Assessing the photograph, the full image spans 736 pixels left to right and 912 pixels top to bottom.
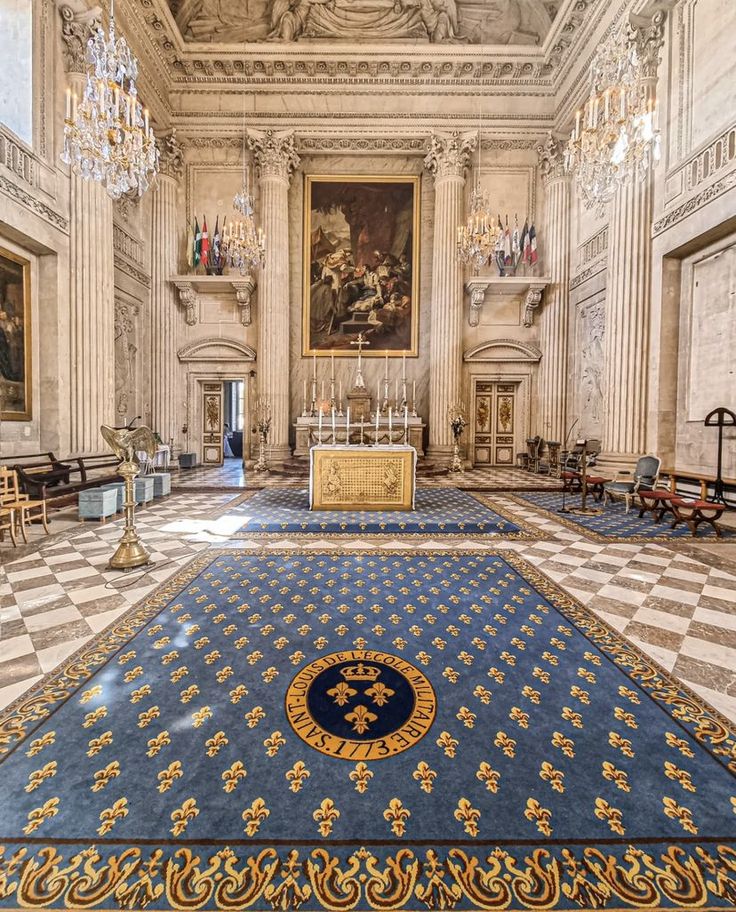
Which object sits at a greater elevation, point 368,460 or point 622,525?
point 368,460

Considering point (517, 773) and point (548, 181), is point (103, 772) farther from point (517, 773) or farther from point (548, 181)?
point (548, 181)

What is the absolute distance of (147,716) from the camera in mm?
2045

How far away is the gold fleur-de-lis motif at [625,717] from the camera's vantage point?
2008mm

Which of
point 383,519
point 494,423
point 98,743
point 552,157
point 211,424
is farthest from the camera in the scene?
point 211,424

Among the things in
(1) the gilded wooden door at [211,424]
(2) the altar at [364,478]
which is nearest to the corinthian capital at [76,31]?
Result: (1) the gilded wooden door at [211,424]

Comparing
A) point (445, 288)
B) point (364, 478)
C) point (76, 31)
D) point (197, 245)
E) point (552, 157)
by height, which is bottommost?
point (364, 478)

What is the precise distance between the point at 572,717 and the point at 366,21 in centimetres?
1612

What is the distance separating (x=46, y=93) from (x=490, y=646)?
10.9m

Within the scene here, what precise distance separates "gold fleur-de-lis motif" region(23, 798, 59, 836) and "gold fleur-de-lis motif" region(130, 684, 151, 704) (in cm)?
58

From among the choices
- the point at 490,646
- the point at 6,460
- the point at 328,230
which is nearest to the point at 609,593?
the point at 490,646

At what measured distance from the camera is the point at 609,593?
354 cm

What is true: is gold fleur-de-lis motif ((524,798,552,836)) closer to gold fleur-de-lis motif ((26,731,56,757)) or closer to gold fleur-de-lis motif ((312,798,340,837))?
gold fleur-de-lis motif ((312,798,340,837))

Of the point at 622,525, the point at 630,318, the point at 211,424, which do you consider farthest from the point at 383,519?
the point at 211,424

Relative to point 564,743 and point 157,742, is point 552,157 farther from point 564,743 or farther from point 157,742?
point 157,742
